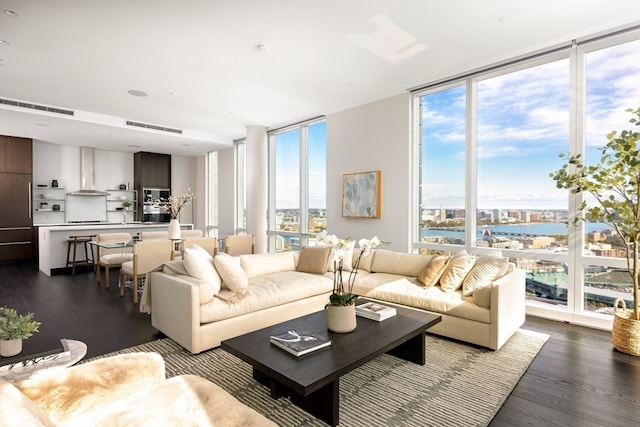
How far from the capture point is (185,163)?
1082 centimetres

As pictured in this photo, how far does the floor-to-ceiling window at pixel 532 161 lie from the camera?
12.2 ft

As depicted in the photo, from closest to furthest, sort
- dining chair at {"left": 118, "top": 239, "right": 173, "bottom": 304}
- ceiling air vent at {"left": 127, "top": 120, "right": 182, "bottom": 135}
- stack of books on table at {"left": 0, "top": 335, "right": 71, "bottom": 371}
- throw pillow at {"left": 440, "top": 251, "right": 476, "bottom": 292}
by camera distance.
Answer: stack of books on table at {"left": 0, "top": 335, "right": 71, "bottom": 371}
throw pillow at {"left": 440, "top": 251, "right": 476, "bottom": 292}
dining chair at {"left": 118, "top": 239, "right": 173, "bottom": 304}
ceiling air vent at {"left": 127, "top": 120, "right": 182, "bottom": 135}

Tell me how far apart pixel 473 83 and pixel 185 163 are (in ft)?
29.3

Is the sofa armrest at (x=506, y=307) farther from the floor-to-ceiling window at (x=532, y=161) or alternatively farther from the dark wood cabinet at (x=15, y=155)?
the dark wood cabinet at (x=15, y=155)

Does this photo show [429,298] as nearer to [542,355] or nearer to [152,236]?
[542,355]

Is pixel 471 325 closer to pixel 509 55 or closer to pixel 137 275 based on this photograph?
pixel 509 55

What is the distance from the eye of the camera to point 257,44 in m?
3.81

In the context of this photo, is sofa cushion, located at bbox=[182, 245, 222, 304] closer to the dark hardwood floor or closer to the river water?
the dark hardwood floor

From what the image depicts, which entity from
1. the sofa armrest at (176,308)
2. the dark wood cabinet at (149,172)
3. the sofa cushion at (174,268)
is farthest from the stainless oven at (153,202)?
the sofa armrest at (176,308)

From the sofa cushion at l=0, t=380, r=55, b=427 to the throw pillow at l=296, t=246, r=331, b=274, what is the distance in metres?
3.50

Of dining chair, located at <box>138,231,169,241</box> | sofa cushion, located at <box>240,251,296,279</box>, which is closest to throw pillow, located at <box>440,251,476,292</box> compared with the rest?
sofa cushion, located at <box>240,251,296,279</box>

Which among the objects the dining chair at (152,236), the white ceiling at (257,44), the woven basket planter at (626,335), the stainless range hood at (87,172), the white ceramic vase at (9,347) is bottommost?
the woven basket planter at (626,335)

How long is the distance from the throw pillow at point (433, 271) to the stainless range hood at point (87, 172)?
943 cm

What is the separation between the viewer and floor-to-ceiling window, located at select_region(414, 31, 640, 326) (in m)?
3.71
